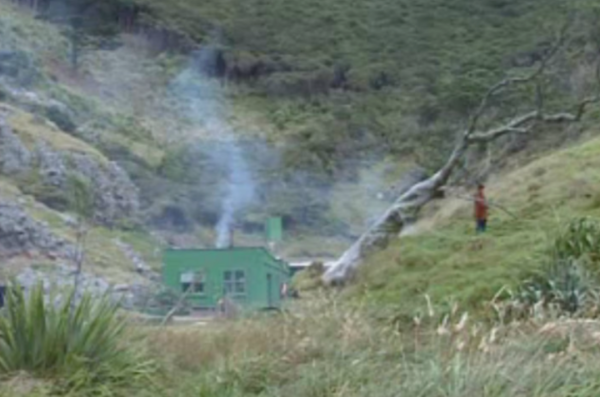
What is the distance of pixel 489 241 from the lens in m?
11.4

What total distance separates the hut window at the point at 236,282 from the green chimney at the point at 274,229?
60.1 ft

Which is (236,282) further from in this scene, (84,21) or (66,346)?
(84,21)

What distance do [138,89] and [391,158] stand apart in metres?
17.2

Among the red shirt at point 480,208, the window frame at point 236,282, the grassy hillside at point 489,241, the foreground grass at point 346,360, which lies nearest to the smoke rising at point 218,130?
the window frame at point 236,282

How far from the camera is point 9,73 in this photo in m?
48.9

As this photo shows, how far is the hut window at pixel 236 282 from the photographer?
1759cm

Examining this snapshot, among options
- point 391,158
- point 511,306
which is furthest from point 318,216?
point 511,306

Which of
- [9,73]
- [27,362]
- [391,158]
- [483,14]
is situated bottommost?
[27,362]

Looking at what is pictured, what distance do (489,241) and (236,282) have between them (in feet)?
24.3

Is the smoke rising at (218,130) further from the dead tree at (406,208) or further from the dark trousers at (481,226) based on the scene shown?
the dark trousers at (481,226)

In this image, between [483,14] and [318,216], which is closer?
[318,216]

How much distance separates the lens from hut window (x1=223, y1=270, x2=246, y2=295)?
17.6 meters

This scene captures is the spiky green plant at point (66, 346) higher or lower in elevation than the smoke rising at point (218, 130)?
lower

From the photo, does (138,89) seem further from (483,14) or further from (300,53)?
(483,14)
